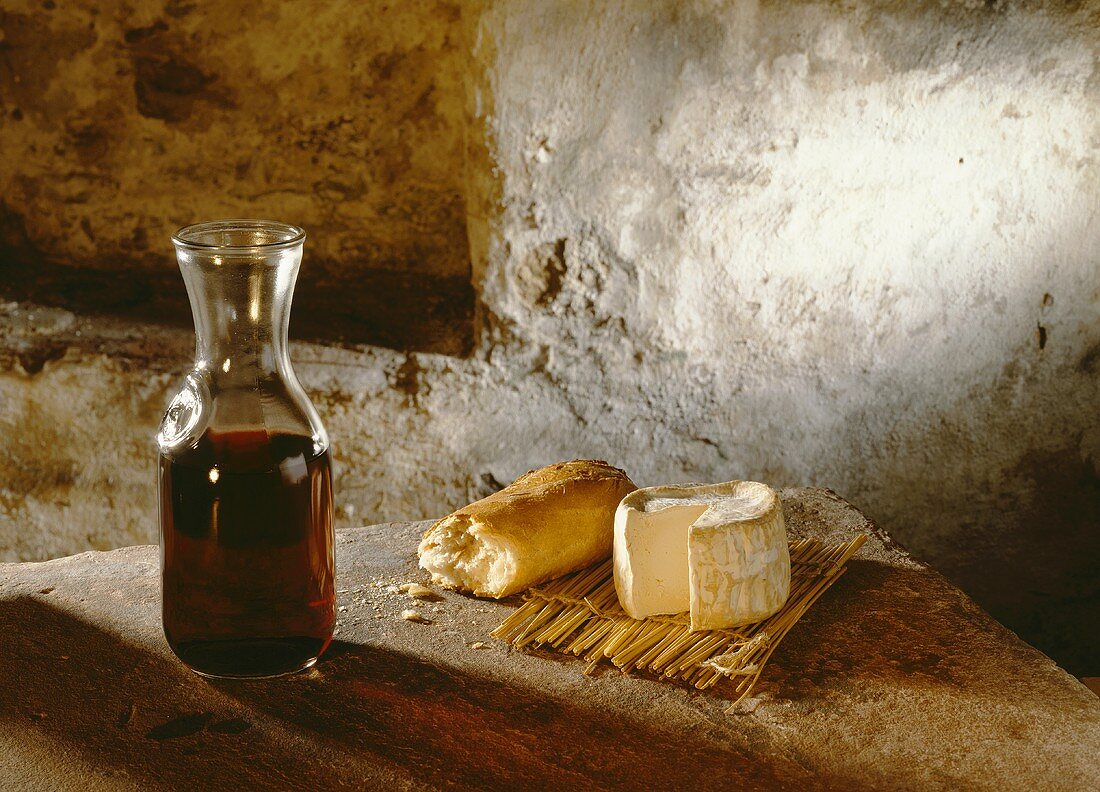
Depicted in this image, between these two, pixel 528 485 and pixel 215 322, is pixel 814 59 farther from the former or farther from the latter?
pixel 215 322

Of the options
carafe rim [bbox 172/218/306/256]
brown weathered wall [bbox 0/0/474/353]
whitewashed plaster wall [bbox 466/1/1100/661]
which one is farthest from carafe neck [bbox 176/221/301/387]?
brown weathered wall [bbox 0/0/474/353]

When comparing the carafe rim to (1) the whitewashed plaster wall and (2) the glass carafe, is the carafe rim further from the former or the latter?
(1) the whitewashed plaster wall

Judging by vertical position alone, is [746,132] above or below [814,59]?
below

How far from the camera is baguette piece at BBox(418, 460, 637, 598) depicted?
44.4 inches

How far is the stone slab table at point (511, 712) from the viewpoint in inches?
34.0

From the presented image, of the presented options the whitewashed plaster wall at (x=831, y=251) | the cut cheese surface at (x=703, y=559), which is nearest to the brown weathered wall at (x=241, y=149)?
the whitewashed plaster wall at (x=831, y=251)

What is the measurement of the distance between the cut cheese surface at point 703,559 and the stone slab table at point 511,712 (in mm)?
63

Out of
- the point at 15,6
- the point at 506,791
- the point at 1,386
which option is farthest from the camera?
the point at 15,6

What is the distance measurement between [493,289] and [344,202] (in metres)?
0.55

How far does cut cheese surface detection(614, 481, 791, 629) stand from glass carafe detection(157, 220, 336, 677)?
0.97 feet

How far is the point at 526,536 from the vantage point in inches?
44.4

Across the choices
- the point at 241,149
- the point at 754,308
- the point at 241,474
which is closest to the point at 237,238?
the point at 241,474

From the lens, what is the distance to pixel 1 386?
7.16 ft

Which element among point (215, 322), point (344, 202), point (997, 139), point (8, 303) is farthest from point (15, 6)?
point (997, 139)
